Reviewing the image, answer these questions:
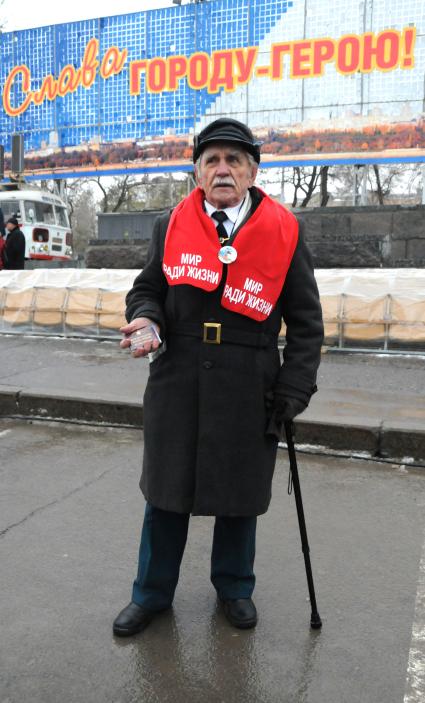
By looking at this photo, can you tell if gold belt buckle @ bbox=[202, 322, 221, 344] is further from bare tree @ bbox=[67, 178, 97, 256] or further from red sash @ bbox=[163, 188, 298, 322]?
bare tree @ bbox=[67, 178, 97, 256]

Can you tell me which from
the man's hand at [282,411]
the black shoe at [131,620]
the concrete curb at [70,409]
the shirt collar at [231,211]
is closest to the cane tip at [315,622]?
the black shoe at [131,620]

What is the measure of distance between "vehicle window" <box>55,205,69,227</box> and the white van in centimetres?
23

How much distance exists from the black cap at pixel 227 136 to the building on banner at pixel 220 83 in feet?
52.2

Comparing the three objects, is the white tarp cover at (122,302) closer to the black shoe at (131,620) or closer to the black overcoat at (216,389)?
the black overcoat at (216,389)

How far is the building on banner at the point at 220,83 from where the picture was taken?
693 inches

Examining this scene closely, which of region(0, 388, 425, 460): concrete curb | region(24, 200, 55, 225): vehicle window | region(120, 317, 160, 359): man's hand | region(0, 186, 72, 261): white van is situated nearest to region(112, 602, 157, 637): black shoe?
region(120, 317, 160, 359): man's hand

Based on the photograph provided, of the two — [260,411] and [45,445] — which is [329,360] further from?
[260,411]

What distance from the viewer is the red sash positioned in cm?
263

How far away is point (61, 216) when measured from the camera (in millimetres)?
25484

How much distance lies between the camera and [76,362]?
27.7 feet

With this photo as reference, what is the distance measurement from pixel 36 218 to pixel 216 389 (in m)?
22.1

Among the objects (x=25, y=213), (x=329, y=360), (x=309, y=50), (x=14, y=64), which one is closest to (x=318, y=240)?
(x=329, y=360)

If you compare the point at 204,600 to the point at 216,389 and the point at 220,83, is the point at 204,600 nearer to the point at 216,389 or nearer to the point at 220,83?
the point at 216,389

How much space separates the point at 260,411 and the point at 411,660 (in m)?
1.08
